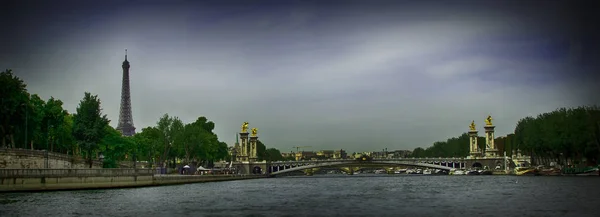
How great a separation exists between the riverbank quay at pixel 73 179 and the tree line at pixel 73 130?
9.21 metres

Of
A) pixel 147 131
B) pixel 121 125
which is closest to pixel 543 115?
pixel 147 131

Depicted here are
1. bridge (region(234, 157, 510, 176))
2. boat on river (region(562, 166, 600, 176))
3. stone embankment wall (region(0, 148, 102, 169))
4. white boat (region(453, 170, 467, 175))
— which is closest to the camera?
stone embankment wall (region(0, 148, 102, 169))

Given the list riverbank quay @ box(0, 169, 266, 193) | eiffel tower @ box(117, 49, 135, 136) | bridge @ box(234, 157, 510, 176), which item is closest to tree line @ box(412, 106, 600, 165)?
bridge @ box(234, 157, 510, 176)

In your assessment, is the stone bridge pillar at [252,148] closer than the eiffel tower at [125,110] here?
Yes

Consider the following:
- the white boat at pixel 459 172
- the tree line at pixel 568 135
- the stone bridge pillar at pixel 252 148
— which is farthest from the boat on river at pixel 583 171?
the stone bridge pillar at pixel 252 148

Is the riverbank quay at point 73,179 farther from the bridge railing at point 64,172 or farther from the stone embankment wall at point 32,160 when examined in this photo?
the stone embankment wall at point 32,160

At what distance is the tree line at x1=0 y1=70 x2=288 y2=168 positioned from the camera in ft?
230

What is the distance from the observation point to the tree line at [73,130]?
70.2 metres

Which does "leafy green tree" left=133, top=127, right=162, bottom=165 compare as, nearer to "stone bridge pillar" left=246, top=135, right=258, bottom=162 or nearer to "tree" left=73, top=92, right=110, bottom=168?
"tree" left=73, top=92, right=110, bottom=168

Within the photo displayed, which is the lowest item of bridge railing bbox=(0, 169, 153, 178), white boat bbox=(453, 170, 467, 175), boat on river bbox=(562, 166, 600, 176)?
white boat bbox=(453, 170, 467, 175)

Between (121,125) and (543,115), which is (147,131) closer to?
(121,125)

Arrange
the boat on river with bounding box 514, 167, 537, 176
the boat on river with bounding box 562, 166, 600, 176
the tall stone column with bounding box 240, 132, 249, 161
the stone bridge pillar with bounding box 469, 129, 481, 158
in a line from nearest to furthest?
the boat on river with bounding box 562, 166, 600, 176, the boat on river with bounding box 514, 167, 537, 176, the tall stone column with bounding box 240, 132, 249, 161, the stone bridge pillar with bounding box 469, 129, 481, 158

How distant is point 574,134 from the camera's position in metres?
84.8

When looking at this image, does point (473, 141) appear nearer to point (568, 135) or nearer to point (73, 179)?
point (568, 135)
